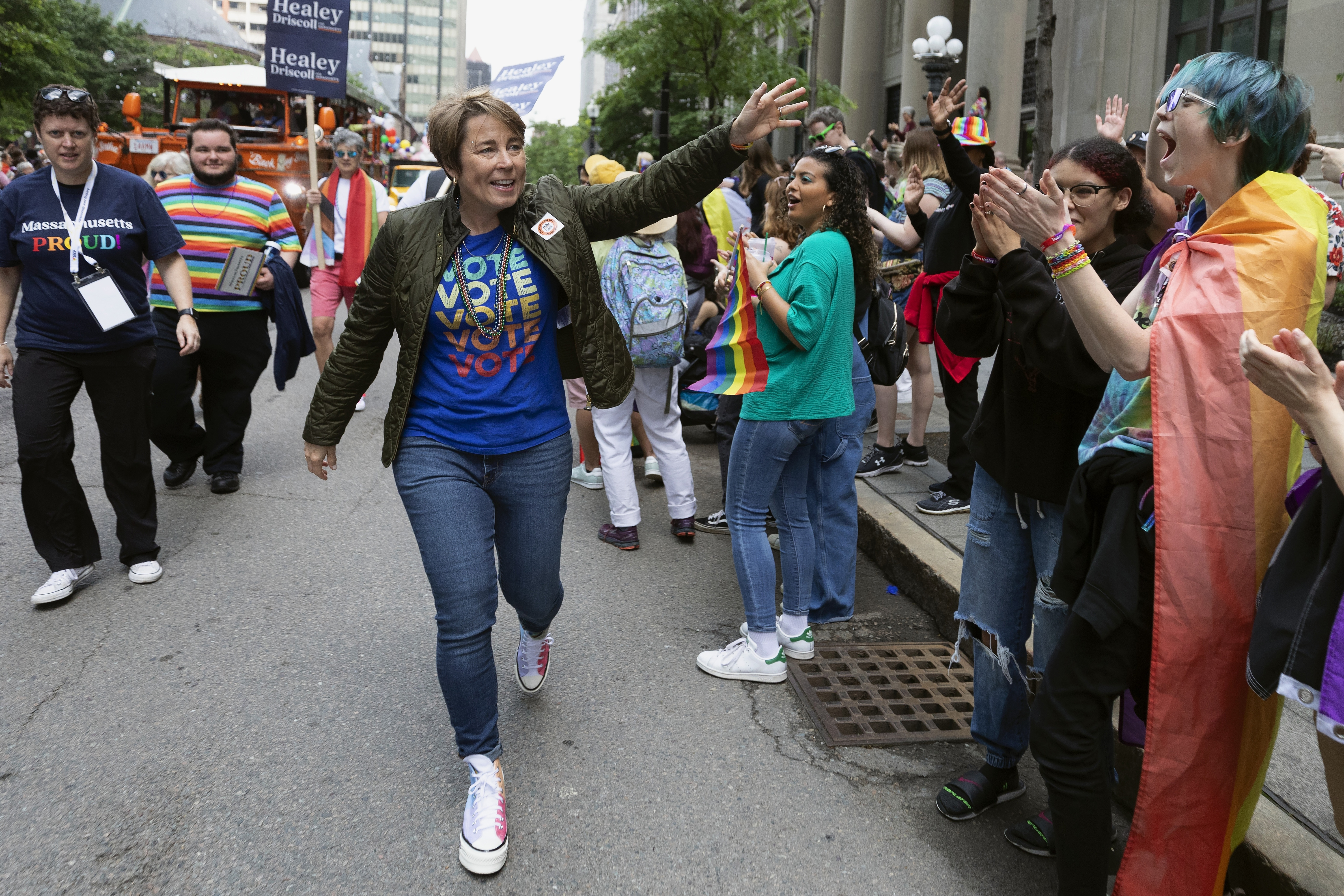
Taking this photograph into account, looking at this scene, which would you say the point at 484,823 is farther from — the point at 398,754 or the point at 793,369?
the point at 793,369

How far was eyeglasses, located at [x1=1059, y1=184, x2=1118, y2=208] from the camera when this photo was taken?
9.12ft

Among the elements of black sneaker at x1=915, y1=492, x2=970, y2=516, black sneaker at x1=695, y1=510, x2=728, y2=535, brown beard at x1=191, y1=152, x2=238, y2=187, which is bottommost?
black sneaker at x1=695, y1=510, x2=728, y2=535

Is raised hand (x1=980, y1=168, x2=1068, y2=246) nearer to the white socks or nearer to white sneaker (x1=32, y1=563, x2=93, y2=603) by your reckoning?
the white socks

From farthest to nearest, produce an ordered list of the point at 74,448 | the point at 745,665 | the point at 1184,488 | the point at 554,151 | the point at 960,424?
1. the point at 554,151
2. the point at 960,424
3. the point at 74,448
4. the point at 745,665
5. the point at 1184,488

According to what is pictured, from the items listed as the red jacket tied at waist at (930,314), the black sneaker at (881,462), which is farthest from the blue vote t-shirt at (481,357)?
the black sneaker at (881,462)

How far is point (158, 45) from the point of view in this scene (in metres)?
58.2

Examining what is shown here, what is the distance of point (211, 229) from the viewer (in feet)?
20.2

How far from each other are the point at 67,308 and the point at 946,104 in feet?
11.9

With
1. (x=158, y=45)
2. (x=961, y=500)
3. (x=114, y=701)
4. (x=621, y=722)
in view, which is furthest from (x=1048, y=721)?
(x=158, y=45)

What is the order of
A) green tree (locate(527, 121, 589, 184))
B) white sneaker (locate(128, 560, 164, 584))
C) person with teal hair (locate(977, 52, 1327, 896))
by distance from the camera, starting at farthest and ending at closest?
green tree (locate(527, 121, 589, 184)), white sneaker (locate(128, 560, 164, 584)), person with teal hair (locate(977, 52, 1327, 896))

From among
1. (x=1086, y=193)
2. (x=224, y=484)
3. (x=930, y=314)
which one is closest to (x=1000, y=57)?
(x=930, y=314)

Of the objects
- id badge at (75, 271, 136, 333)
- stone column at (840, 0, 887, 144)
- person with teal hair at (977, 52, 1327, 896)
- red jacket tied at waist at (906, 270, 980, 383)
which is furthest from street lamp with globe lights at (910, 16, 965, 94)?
person with teal hair at (977, 52, 1327, 896)

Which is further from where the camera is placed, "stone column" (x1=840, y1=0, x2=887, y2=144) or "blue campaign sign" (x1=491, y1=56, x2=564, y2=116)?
"stone column" (x1=840, y1=0, x2=887, y2=144)

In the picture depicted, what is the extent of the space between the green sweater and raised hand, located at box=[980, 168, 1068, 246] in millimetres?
1521
